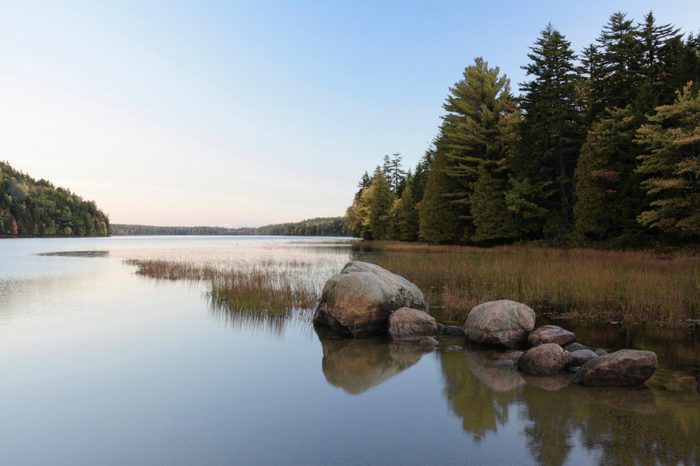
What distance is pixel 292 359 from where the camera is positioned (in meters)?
8.52

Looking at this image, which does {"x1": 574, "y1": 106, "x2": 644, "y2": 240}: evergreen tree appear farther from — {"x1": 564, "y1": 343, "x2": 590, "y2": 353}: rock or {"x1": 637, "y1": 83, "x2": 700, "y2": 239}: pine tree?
{"x1": 564, "y1": 343, "x2": 590, "y2": 353}: rock

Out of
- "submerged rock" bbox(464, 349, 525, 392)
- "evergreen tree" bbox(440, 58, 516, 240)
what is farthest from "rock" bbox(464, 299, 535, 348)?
"evergreen tree" bbox(440, 58, 516, 240)

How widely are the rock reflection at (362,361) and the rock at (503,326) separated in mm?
1172

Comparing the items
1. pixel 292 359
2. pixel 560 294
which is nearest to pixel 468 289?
pixel 560 294

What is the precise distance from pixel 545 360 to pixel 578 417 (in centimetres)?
193

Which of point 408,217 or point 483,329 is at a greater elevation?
point 408,217

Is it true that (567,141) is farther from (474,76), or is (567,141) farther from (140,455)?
(140,455)

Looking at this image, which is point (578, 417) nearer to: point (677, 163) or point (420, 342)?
point (420, 342)

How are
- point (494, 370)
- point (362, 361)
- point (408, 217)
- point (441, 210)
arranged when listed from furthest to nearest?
point (408, 217) → point (441, 210) → point (362, 361) → point (494, 370)

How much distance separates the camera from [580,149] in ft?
97.0

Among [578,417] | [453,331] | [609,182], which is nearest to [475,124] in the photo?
[609,182]

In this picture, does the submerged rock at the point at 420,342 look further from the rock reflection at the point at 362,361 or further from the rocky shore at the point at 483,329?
the rock reflection at the point at 362,361

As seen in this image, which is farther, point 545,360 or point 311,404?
point 545,360

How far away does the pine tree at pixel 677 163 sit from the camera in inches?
830
